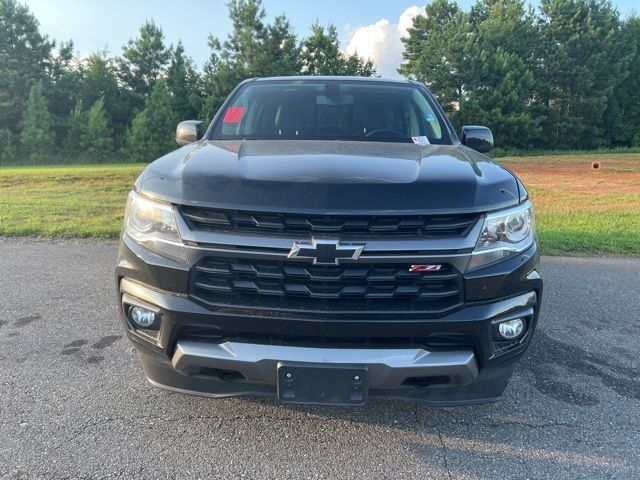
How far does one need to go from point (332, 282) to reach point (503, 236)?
2.67ft

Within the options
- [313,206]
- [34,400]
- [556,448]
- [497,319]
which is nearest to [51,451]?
[34,400]

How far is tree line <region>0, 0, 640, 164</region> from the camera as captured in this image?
44156 mm

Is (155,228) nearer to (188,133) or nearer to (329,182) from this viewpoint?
(329,182)

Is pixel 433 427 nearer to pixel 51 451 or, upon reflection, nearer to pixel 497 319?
pixel 497 319

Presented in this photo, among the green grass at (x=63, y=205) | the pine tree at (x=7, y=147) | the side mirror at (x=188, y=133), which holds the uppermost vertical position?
the side mirror at (x=188, y=133)

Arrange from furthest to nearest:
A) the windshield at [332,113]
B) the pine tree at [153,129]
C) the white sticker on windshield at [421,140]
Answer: the pine tree at [153,129], the windshield at [332,113], the white sticker on windshield at [421,140]

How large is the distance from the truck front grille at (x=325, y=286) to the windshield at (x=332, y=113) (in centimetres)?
146

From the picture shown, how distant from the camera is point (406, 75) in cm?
4709

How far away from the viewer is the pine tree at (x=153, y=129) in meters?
46.4

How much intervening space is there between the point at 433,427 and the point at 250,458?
0.98 metres

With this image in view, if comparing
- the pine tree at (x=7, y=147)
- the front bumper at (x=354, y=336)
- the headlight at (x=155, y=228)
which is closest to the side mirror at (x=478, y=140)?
the front bumper at (x=354, y=336)

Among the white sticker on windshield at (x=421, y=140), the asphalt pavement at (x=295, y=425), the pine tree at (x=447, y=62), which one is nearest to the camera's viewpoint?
the asphalt pavement at (x=295, y=425)

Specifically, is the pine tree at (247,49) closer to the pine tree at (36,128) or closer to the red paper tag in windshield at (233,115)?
the pine tree at (36,128)

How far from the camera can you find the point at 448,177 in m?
2.37
